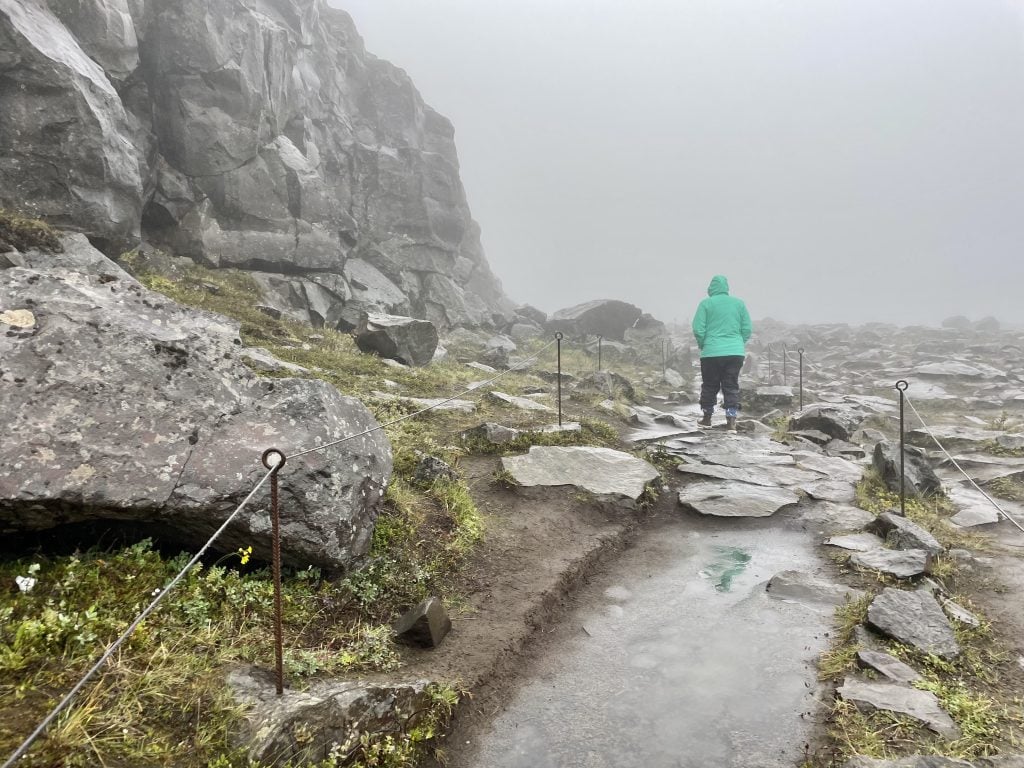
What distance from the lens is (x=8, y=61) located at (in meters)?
13.9

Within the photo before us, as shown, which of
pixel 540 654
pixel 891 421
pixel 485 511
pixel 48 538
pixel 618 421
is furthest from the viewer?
pixel 891 421

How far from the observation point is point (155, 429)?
14.8 feet

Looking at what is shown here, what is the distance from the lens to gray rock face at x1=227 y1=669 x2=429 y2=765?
3127 mm

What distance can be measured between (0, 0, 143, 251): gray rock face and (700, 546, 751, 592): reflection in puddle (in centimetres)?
1804

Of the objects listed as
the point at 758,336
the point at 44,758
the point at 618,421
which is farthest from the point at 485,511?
the point at 758,336

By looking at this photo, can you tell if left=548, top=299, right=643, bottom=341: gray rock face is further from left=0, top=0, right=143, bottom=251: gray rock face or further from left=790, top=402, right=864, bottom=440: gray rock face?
left=0, top=0, right=143, bottom=251: gray rock face

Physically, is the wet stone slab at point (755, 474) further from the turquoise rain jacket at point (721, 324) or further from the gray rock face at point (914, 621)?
the turquoise rain jacket at point (721, 324)

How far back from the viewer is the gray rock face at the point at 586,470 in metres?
8.61

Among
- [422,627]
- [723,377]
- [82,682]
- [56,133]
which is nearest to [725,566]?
[422,627]

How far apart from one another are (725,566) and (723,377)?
9.23 metres

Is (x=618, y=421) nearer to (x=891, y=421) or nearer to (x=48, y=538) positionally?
(x=891, y=421)

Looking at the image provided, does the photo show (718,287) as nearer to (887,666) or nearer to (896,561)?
(896,561)

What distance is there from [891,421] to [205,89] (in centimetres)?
2900

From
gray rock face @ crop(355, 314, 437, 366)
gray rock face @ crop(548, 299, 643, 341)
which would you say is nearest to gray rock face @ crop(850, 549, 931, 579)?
gray rock face @ crop(355, 314, 437, 366)
